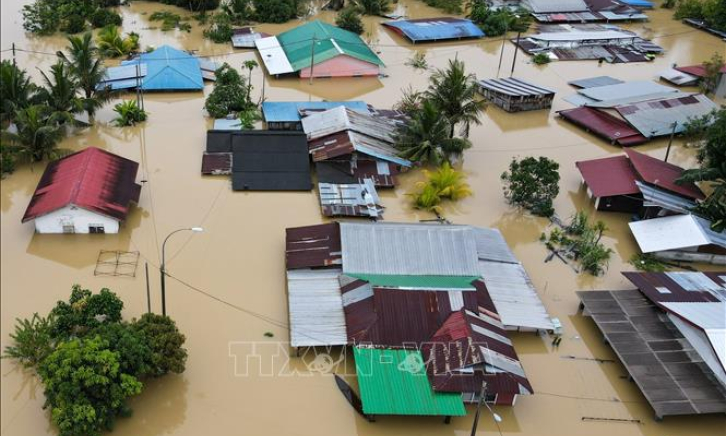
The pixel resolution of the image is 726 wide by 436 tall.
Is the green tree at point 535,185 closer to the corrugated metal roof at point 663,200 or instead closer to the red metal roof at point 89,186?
the corrugated metal roof at point 663,200

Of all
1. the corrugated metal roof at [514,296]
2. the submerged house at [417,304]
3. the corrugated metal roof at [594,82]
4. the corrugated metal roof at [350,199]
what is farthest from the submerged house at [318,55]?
the corrugated metal roof at [514,296]

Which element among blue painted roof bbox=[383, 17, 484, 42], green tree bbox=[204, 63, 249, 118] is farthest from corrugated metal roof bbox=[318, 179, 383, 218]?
blue painted roof bbox=[383, 17, 484, 42]

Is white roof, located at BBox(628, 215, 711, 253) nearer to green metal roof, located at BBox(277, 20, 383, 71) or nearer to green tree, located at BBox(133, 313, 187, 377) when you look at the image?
green tree, located at BBox(133, 313, 187, 377)

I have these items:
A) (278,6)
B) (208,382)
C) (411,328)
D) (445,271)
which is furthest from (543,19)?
(208,382)

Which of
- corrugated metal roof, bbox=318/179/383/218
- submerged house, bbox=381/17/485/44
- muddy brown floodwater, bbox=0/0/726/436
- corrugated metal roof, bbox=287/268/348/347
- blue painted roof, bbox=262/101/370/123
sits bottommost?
muddy brown floodwater, bbox=0/0/726/436

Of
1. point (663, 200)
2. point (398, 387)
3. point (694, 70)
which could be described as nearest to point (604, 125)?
point (663, 200)

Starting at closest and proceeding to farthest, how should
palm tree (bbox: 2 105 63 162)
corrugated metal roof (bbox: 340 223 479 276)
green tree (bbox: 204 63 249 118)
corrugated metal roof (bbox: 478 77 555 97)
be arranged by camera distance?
corrugated metal roof (bbox: 340 223 479 276) < palm tree (bbox: 2 105 63 162) < green tree (bbox: 204 63 249 118) < corrugated metal roof (bbox: 478 77 555 97)
